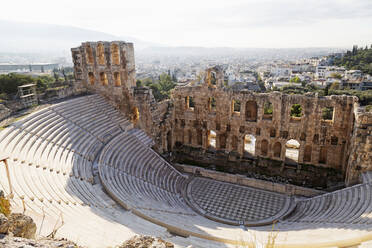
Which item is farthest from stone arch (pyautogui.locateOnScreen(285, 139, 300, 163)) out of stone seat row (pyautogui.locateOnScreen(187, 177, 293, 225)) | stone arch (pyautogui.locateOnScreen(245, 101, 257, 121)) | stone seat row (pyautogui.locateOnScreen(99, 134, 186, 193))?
stone seat row (pyautogui.locateOnScreen(99, 134, 186, 193))

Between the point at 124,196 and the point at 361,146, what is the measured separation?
16342mm

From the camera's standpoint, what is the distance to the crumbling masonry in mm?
22156

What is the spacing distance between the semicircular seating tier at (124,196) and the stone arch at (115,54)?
13.2 feet

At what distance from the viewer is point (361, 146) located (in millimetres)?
17703

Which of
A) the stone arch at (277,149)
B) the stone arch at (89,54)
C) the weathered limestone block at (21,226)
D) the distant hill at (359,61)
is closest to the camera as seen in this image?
the weathered limestone block at (21,226)

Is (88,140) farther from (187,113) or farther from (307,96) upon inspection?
(307,96)

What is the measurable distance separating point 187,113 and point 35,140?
15042mm

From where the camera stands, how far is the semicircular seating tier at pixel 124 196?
10953 mm

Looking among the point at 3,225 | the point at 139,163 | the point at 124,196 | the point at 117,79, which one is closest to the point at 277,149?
the point at 139,163

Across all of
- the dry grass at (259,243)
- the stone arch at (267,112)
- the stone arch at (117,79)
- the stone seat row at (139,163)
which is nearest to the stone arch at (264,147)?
the stone arch at (267,112)

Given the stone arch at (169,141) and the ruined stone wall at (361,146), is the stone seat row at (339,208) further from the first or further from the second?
the stone arch at (169,141)

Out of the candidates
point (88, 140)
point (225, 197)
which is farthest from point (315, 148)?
point (88, 140)

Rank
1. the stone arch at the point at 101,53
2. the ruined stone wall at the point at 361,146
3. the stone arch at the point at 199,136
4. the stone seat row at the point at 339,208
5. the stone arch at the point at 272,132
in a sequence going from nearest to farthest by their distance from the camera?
the stone seat row at the point at 339,208 < the ruined stone wall at the point at 361,146 < the stone arch at the point at 272,132 < the stone arch at the point at 101,53 < the stone arch at the point at 199,136

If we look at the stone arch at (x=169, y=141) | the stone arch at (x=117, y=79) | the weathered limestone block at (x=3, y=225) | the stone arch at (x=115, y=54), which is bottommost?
the stone arch at (x=169, y=141)
